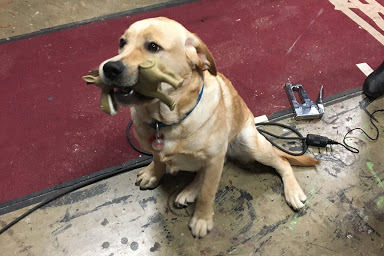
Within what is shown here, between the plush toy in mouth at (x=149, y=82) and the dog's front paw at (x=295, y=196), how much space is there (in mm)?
939

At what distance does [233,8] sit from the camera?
2988 mm

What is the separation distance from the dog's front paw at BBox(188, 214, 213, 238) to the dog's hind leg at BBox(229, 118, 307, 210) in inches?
15.1

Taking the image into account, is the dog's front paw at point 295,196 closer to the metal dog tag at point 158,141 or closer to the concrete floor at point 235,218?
the concrete floor at point 235,218

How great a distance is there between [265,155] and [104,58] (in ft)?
4.53

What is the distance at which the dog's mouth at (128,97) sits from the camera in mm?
1231

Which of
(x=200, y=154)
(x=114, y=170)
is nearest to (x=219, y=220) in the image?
(x=200, y=154)

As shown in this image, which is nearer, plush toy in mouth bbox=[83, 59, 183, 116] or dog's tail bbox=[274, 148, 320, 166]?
plush toy in mouth bbox=[83, 59, 183, 116]

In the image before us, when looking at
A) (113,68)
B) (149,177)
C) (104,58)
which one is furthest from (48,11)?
(113,68)

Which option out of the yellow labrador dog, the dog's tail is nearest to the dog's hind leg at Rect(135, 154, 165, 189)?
the yellow labrador dog

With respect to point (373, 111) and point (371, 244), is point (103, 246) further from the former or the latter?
point (373, 111)

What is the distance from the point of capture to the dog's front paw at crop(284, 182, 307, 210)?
1828mm

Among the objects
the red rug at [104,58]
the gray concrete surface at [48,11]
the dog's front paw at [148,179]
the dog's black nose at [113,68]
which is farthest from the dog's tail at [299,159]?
the gray concrete surface at [48,11]

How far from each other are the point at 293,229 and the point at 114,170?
0.98 meters

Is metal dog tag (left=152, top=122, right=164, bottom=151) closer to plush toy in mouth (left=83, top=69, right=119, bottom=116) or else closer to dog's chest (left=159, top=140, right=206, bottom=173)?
dog's chest (left=159, top=140, right=206, bottom=173)
